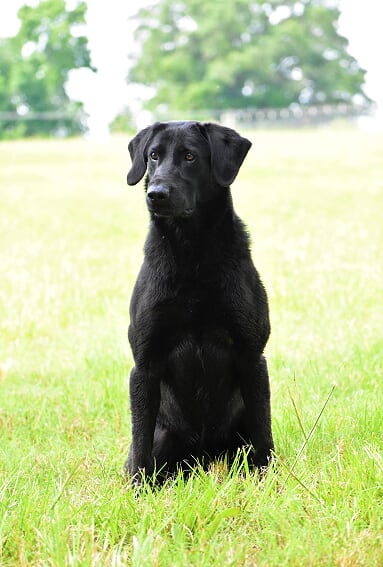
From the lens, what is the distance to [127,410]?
4309 millimetres

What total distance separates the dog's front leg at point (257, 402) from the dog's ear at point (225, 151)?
71 centimetres

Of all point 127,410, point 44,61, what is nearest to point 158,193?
point 127,410

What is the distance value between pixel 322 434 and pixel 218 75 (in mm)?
49339

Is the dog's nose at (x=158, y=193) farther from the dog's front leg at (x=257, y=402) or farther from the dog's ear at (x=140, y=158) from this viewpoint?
the dog's front leg at (x=257, y=402)

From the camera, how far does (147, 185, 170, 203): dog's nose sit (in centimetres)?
308

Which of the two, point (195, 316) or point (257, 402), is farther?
point (257, 402)

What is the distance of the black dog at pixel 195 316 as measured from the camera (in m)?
3.10

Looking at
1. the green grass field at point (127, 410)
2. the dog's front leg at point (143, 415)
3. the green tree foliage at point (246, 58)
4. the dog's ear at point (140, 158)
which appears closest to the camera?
the green grass field at point (127, 410)

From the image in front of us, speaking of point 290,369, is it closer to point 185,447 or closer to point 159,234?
point 185,447

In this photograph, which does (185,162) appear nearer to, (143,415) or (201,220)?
(201,220)

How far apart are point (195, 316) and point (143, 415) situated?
469mm

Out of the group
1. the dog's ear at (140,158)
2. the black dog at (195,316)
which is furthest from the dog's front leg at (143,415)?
the dog's ear at (140,158)

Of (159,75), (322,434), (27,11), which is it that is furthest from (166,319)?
(159,75)

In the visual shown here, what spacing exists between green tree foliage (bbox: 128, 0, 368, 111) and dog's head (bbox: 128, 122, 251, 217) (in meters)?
47.3
